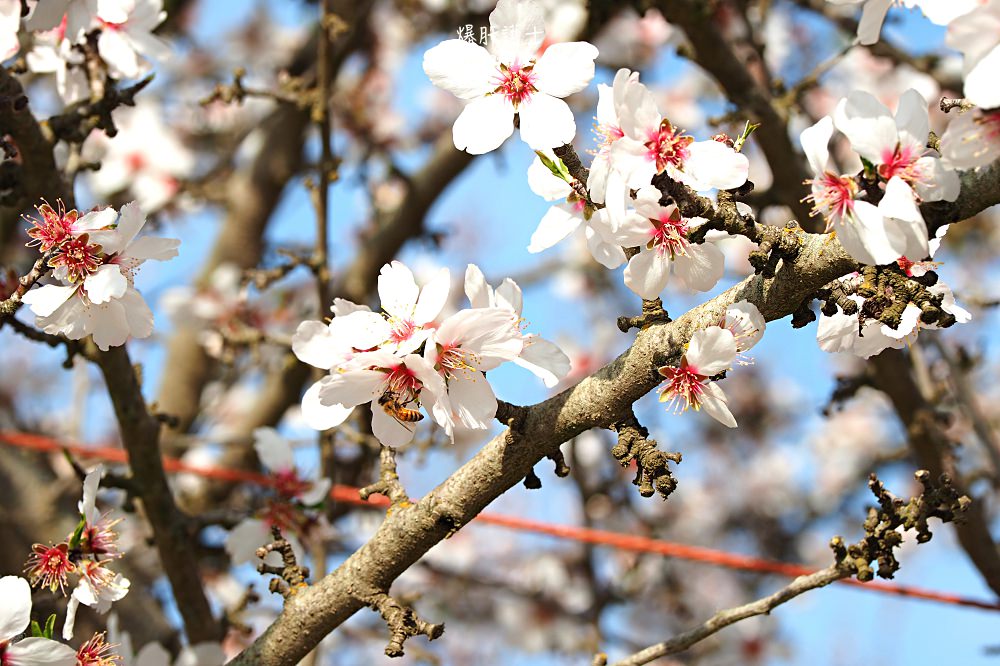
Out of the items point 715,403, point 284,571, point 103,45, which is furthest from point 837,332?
point 103,45

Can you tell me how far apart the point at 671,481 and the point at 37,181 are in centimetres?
148

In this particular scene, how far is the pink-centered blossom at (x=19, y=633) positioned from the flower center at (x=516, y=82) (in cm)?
104

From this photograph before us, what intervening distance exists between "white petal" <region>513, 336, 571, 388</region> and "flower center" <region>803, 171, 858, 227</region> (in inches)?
16.9

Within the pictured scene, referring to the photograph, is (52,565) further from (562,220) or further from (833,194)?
(833,194)

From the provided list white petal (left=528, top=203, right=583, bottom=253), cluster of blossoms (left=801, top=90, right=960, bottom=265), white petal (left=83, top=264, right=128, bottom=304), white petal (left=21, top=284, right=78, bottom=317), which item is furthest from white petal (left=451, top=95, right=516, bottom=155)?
white petal (left=21, top=284, right=78, bottom=317)

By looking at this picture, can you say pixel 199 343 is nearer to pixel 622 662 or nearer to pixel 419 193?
pixel 419 193

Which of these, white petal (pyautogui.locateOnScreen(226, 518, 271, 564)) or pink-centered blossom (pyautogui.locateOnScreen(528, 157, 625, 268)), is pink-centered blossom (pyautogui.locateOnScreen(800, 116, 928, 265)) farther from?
white petal (pyautogui.locateOnScreen(226, 518, 271, 564))

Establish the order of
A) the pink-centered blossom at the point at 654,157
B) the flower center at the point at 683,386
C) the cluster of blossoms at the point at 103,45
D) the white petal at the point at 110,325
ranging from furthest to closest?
1. the cluster of blossoms at the point at 103,45
2. the white petal at the point at 110,325
3. the flower center at the point at 683,386
4. the pink-centered blossom at the point at 654,157

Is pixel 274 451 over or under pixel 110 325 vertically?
over

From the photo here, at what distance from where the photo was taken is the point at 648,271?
1.42 meters

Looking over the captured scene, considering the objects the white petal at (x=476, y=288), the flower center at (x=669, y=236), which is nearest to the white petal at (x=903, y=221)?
the flower center at (x=669, y=236)

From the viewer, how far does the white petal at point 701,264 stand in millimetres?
1435

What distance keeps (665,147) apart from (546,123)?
0.20 metres

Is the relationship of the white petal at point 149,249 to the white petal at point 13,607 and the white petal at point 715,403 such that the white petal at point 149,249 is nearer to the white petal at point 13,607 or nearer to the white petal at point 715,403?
the white petal at point 13,607
